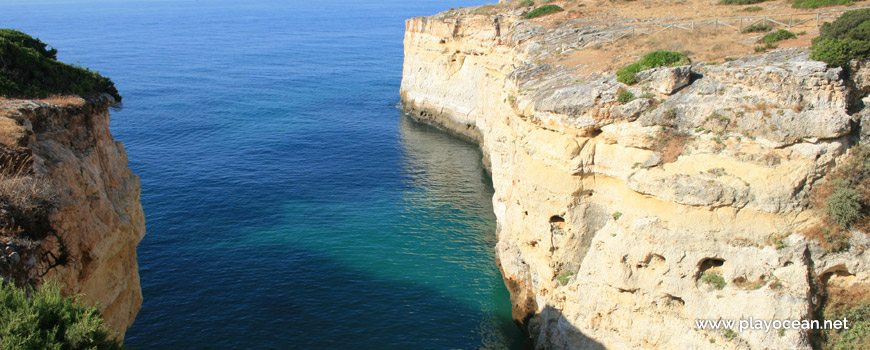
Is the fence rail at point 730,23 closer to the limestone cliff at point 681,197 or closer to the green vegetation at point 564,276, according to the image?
the limestone cliff at point 681,197

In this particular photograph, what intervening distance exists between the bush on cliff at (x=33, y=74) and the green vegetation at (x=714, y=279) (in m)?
25.2

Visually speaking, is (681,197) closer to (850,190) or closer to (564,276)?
(850,190)

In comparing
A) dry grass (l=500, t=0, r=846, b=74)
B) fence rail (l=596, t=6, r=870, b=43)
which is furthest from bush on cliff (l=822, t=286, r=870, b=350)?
fence rail (l=596, t=6, r=870, b=43)

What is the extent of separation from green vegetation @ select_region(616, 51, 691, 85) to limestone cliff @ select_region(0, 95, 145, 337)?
67.6ft

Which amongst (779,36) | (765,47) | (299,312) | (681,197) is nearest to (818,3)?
(779,36)

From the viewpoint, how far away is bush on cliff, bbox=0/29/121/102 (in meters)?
21.6

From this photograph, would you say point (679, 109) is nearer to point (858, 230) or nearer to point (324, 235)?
point (858, 230)

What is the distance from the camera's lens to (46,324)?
12.7 m

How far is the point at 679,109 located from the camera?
71.9 feet

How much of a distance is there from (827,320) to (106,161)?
27722 millimetres

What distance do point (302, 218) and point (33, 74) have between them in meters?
21.4

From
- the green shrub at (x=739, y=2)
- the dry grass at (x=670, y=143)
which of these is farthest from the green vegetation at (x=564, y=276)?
the green shrub at (x=739, y=2)

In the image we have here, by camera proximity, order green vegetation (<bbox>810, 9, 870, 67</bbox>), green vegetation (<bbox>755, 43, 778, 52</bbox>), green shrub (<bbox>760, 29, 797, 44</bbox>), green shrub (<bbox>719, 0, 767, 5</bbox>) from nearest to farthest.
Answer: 1. green vegetation (<bbox>810, 9, 870, 67</bbox>)
2. green vegetation (<bbox>755, 43, 778, 52</bbox>)
3. green shrub (<bbox>760, 29, 797, 44</bbox>)
4. green shrub (<bbox>719, 0, 767, 5</bbox>)

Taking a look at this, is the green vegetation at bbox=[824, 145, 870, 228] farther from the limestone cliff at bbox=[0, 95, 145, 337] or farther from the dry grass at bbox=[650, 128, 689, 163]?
the limestone cliff at bbox=[0, 95, 145, 337]
